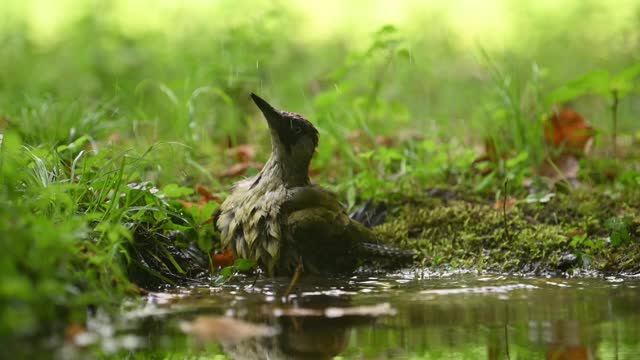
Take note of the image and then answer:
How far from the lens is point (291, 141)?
5.31 m

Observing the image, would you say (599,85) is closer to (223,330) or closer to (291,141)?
(291,141)

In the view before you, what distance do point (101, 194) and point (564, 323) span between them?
2338mm

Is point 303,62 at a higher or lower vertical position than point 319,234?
higher

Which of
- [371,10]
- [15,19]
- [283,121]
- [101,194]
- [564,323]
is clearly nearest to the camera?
[564,323]

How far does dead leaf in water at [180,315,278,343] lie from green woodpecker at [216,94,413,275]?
1.36 meters

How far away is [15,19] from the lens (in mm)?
10875

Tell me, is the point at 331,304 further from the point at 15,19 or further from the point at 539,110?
the point at 15,19

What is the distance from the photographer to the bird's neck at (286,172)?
17.2 feet

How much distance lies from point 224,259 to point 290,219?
0.53 m

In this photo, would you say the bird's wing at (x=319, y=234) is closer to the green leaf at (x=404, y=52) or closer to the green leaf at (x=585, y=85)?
the green leaf at (x=404, y=52)

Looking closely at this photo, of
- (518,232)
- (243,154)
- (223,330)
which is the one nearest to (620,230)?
(518,232)

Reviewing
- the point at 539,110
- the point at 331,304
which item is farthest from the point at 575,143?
the point at 331,304

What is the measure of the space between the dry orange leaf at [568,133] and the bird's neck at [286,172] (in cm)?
217

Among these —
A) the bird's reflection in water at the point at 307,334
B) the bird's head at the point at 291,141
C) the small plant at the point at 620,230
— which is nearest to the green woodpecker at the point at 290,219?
the bird's head at the point at 291,141
